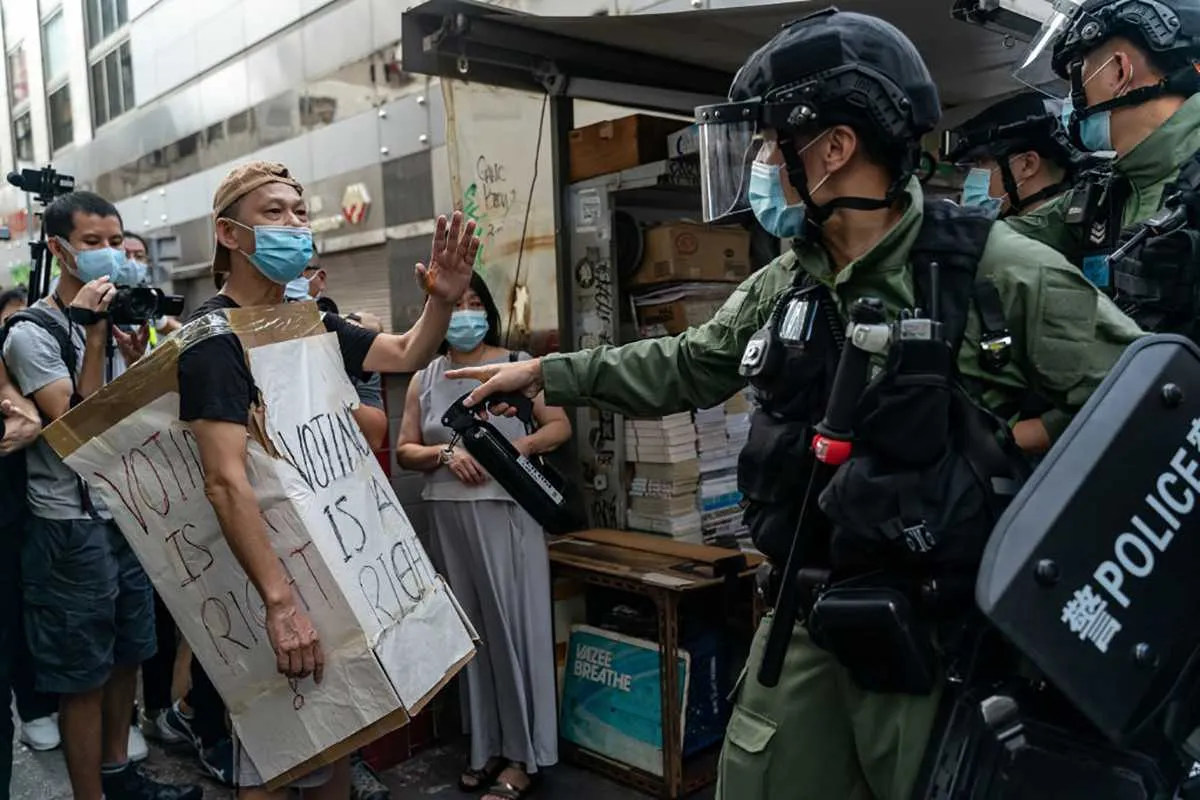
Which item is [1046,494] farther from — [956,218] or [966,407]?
[956,218]

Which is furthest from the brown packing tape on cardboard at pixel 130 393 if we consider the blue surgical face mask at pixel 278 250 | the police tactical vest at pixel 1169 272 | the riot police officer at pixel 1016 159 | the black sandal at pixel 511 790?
the riot police officer at pixel 1016 159

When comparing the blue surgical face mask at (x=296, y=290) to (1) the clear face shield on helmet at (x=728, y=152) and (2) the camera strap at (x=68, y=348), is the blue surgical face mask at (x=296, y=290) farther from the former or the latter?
(1) the clear face shield on helmet at (x=728, y=152)

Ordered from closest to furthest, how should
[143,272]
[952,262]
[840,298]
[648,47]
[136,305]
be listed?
[952,262] → [840,298] → [136,305] → [648,47] → [143,272]

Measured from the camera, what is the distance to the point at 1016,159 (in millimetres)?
3330

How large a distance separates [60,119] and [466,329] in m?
14.0

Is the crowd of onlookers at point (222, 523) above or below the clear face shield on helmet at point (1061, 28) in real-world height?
below

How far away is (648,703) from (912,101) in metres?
2.52

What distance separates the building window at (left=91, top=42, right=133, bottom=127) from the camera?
12.5 meters

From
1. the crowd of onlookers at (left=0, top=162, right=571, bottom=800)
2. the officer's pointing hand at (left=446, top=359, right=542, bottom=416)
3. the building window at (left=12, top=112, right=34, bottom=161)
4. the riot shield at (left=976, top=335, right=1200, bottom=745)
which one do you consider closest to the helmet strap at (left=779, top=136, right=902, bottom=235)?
the riot shield at (left=976, top=335, right=1200, bottom=745)

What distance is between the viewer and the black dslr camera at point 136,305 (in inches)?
122

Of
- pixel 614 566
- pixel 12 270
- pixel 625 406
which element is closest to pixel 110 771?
pixel 614 566

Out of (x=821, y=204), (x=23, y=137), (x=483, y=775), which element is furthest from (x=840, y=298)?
(x=23, y=137)

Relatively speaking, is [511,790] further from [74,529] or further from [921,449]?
[921,449]

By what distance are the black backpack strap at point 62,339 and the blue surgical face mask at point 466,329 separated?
1.31 m
